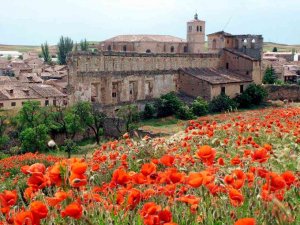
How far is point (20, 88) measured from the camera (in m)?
45.2

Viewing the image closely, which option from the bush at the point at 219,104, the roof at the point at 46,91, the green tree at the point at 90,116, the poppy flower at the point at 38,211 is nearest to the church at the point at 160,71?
the bush at the point at 219,104

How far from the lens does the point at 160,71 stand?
4103cm

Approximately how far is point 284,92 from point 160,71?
1283 cm

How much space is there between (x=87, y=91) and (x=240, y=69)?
1705cm

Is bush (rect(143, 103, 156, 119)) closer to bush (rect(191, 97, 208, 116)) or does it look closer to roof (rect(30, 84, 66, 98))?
bush (rect(191, 97, 208, 116))

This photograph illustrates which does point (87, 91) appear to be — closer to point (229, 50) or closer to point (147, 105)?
point (147, 105)

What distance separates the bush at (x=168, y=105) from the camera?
36750mm

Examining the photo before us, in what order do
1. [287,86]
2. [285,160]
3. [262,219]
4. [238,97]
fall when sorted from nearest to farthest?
[262,219] → [285,160] → [238,97] → [287,86]

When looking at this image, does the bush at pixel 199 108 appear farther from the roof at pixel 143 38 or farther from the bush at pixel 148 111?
the roof at pixel 143 38

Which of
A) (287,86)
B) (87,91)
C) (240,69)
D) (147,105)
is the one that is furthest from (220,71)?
(87,91)

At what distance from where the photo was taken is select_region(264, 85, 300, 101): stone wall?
44.2 metres

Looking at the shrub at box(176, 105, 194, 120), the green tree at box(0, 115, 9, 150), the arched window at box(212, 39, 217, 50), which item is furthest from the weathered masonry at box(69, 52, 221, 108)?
the green tree at box(0, 115, 9, 150)

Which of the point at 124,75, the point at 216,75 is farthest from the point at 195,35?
the point at 124,75

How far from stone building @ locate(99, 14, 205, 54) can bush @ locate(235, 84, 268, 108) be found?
558 inches
